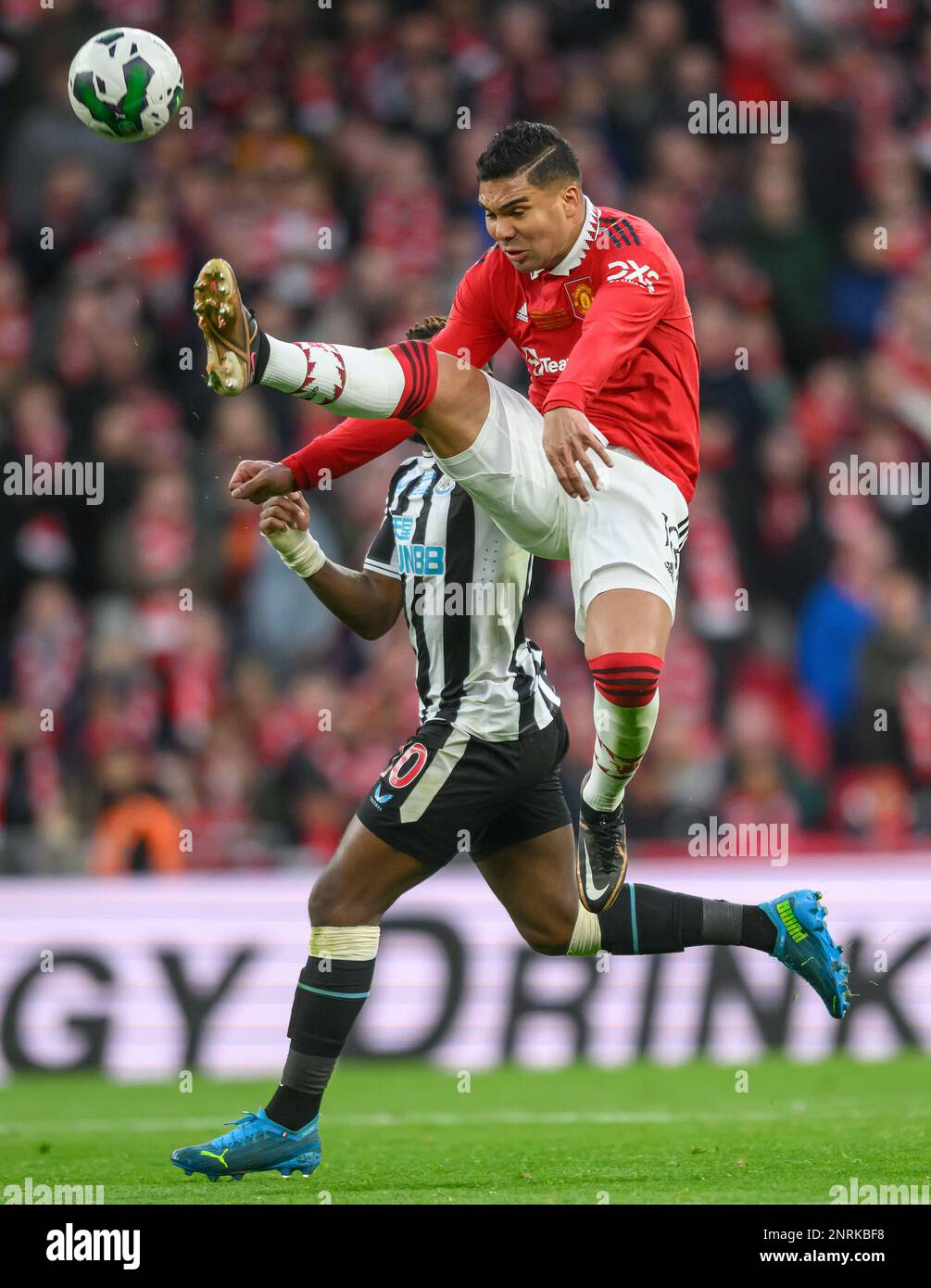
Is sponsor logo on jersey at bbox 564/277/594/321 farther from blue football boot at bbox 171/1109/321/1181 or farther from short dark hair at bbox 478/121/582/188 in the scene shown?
blue football boot at bbox 171/1109/321/1181

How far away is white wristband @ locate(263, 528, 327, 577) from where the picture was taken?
6336 mm

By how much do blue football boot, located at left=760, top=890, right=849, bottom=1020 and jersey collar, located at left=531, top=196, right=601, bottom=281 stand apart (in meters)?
2.19

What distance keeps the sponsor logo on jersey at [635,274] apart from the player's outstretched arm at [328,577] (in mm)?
1250

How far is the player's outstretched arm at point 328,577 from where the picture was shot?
6305 mm

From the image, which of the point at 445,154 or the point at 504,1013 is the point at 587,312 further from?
the point at 445,154

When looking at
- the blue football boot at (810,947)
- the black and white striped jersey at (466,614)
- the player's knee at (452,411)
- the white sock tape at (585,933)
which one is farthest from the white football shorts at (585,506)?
the blue football boot at (810,947)

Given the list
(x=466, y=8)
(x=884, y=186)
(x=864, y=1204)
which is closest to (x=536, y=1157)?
(x=864, y=1204)

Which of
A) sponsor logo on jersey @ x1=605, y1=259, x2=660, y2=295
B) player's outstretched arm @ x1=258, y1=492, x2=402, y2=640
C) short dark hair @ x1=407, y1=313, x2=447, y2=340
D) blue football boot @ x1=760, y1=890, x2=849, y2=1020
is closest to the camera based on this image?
sponsor logo on jersey @ x1=605, y1=259, x2=660, y2=295

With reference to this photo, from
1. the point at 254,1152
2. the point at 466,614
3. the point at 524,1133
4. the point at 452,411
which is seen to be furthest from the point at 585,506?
the point at 524,1133

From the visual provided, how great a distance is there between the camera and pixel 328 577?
6457mm

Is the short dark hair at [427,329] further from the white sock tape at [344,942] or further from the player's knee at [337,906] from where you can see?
the white sock tape at [344,942]

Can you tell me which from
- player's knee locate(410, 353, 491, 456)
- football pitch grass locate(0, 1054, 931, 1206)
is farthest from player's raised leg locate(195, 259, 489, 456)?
football pitch grass locate(0, 1054, 931, 1206)

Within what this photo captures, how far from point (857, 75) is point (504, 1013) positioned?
7.87 meters

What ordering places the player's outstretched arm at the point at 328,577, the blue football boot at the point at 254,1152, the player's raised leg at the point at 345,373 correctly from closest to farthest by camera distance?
the player's raised leg at the point at 345,373, the blue football boot at the point at 254,1152, the player's outstretched arm at the point at 328,577
